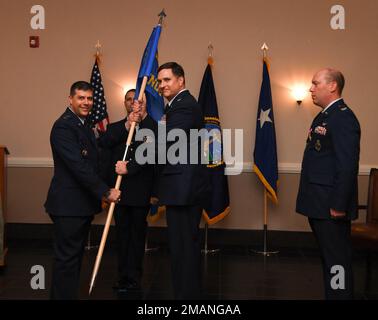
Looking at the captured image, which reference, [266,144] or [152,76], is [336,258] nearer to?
[152,76]

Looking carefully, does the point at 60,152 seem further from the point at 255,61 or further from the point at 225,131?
the point at 255,61

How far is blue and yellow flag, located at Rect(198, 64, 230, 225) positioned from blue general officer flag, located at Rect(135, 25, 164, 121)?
4.97 ft

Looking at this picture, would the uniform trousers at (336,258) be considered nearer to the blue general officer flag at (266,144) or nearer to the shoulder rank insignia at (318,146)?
the shoulder rank insignia at (318,146)

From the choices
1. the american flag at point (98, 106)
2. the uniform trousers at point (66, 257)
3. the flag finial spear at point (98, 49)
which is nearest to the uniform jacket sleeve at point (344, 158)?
the uniform trousers at point (66, 257)

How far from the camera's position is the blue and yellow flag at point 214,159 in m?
5.16

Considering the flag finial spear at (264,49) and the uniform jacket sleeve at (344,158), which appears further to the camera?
the flag finial spear at (264,49)

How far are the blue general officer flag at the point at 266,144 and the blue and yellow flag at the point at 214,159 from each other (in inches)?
16.5

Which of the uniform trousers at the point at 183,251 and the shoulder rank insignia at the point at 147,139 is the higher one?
the shoulder rank insignia at the point at 147,139

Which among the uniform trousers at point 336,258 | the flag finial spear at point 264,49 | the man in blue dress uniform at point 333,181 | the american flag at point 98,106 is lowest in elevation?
the uniform trousers at point 336,258

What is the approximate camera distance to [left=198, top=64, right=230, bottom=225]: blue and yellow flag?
16.9 ft

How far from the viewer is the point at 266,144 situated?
5305 mm

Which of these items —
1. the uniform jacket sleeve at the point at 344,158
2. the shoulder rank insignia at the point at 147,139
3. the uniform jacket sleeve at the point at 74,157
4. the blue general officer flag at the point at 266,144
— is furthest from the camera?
the blue general officer flag at the point at 266,144

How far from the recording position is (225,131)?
552 centimetres

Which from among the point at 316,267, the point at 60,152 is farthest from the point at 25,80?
the point at 316,267
